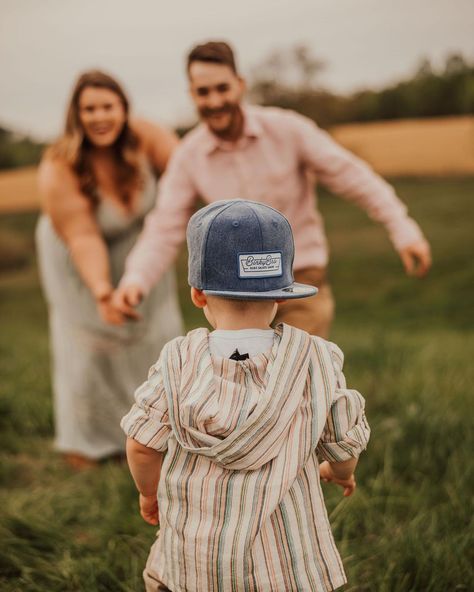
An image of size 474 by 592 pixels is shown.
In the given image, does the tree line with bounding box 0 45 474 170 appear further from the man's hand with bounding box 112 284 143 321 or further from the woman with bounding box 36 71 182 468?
the man's hand with bounding box 112 284 143 321

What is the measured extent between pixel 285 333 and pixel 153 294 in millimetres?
2175

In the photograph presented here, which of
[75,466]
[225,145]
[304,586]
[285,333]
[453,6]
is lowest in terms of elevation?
[75,466]

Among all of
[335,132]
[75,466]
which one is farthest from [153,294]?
[335,132]

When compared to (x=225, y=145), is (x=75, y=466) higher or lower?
lower

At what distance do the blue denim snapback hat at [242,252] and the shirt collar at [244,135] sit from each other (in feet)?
4.65

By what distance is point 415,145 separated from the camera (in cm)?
620

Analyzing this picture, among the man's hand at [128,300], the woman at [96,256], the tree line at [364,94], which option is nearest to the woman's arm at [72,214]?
the woman at [96,256]

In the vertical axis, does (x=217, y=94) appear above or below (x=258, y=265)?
above

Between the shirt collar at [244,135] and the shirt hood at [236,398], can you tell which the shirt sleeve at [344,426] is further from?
the shirt collar at [244,135]

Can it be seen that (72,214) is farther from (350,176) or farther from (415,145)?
(415,145)

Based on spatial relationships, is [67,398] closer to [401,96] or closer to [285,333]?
[285,333]

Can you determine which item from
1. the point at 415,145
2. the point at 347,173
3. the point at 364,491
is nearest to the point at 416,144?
the point at 415,145

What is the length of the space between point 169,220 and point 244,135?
46cm

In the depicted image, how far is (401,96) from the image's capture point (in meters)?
6.27
